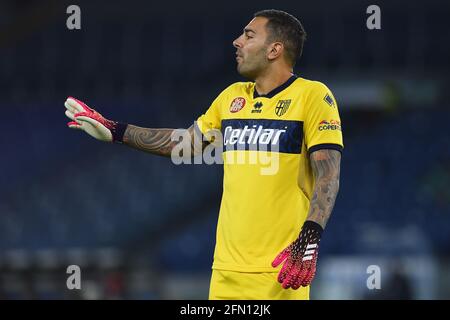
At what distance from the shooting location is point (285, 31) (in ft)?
16.9

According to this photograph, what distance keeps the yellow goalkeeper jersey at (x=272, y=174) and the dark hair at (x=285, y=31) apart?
0.26 meters

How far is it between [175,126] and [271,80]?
12088 millimetres

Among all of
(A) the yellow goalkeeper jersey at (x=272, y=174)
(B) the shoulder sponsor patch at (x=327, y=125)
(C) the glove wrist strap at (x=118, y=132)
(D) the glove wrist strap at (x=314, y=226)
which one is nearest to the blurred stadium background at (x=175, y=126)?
(C) the glove wrist strap at (x=118, y=132)

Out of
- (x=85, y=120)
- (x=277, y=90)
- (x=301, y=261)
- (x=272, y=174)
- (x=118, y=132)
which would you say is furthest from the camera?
(x=118, y=132)

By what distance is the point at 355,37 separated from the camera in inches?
703

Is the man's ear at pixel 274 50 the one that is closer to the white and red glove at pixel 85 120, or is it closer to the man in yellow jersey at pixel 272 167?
the man in yellow jersey at pixel 272 167

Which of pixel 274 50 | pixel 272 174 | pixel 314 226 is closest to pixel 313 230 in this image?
pixel 314 226

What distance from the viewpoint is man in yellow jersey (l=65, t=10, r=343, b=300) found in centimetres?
479

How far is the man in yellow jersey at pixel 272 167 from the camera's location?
189 inches

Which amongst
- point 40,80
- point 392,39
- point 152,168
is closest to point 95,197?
point 152,168

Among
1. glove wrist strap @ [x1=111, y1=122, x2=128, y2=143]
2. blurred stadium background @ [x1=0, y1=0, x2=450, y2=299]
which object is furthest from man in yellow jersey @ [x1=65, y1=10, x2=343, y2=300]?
blurred stadium background @ [x1=0, y1=0, x2=450, y2=299]

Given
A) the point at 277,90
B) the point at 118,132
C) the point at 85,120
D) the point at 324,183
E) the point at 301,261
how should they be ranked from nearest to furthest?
the point at 301,261 → the point at 324,183 → the point at 277,90 → the point at 85,120 → the point at 118,132

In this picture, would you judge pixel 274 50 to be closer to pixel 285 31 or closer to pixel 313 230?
pixel 285 31

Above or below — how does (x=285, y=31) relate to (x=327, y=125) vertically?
above
